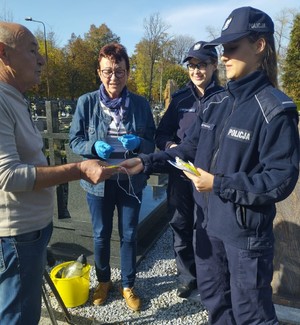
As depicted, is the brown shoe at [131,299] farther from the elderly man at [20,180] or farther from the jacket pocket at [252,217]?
the jacket pocket at [252,217]

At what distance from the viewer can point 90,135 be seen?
9.46ft

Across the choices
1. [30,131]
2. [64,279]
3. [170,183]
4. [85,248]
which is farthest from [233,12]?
[85,248]

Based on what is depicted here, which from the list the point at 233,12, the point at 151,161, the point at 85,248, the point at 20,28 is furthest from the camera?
the point at 85,248

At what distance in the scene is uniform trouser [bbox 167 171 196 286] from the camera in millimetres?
3225

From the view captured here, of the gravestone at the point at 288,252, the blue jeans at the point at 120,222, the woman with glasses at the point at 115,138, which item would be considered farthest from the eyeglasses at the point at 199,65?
the gravestone at the point at 288,252

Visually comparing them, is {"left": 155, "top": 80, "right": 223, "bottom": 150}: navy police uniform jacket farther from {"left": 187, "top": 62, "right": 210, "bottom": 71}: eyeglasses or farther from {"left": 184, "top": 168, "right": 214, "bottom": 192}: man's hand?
{"left": 184, "top": 168, "right": 214, "bottom": 192}: man's hand

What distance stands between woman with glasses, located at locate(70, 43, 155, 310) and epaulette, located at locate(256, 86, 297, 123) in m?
1.23

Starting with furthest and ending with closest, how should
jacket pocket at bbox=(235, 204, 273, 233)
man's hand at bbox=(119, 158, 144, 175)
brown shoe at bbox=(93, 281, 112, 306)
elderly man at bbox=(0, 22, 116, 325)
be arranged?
1. brown shoe at bbox=(93, 281, 112, 306)
2. man's hand at bbox=(119, 158, 144, 175)
3. jacket pocket at bbox=(235, 204, 273, 233)
4. elderly man at bbox=(0, 22, 116, 325)

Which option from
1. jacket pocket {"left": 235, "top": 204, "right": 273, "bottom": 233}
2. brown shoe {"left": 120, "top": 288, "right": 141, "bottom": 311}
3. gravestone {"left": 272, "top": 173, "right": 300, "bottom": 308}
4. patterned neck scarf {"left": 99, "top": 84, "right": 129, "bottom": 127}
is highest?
patterned neck scarf {"left": 99, "top": 84, "right": 129, "bottom": 127}

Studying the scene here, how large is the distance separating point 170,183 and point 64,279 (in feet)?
4.66

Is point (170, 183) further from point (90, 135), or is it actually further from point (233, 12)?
point (233, 12)

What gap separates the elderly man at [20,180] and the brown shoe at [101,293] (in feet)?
4.35

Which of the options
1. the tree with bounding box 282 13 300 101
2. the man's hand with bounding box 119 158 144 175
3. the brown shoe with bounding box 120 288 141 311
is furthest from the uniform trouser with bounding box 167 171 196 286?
the tree with bounding box 282 13 300 101

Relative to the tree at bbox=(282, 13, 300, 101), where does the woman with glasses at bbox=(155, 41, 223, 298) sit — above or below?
below
